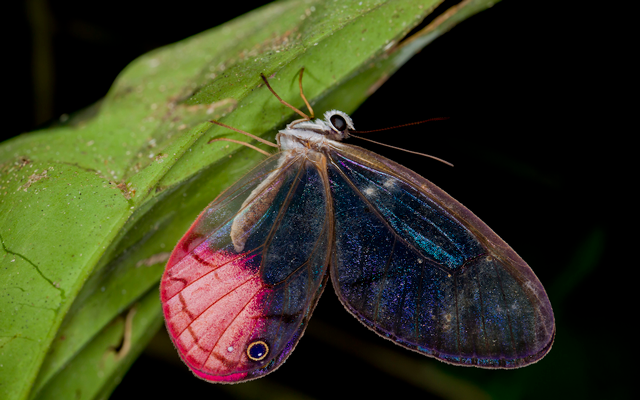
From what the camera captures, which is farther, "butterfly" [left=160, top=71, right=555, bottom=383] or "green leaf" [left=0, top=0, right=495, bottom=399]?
"butterfly" [left=160, top=71, right=555, bottom=383]

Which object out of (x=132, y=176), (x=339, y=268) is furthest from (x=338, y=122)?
(x=132, y=176)

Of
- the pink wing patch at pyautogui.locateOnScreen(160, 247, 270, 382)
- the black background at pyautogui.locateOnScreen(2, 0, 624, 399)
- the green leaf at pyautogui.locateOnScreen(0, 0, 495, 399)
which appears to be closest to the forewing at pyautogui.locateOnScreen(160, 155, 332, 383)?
the pink wing patch at pyautogui.locateOnScreen(160, 247, 270, 382)

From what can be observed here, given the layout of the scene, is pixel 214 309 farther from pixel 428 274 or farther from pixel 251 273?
pixel 428 274

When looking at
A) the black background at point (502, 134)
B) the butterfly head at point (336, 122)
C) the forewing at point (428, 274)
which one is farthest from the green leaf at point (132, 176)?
the black background at point (502, 134)

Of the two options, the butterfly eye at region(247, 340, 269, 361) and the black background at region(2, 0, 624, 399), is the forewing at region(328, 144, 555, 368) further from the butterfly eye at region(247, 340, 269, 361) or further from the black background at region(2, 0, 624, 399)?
the black background at region(2, 0, 624, 399)

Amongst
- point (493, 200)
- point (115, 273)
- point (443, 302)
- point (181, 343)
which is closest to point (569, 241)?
point (493, 200)

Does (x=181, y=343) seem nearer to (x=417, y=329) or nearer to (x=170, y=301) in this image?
(x=170, y=301)

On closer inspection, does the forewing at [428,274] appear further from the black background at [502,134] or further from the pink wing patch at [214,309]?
the black background at [502,134]
